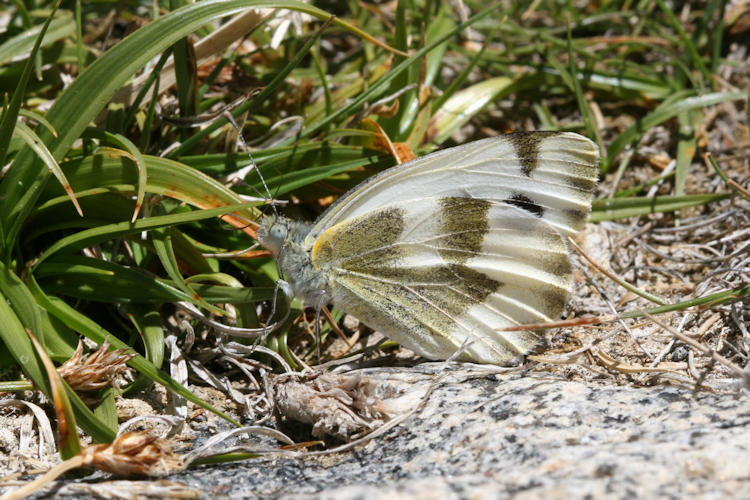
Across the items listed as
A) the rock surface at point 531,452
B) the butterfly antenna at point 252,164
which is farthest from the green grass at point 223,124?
the rock surface at point 531,452

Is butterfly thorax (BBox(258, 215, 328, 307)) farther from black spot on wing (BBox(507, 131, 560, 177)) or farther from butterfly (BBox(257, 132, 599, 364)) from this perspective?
black spot on wing (BBox(507, 131, 560, 177))

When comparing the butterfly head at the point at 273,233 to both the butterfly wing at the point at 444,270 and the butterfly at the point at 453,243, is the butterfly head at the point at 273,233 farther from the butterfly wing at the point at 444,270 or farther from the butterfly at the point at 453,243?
the butterfly wing at the point at 444,270

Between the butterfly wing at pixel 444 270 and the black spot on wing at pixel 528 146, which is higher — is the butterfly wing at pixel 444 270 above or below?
below

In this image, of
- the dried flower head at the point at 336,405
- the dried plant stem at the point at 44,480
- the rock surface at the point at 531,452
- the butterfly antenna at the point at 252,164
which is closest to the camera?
the rock surface at the point at 531,452

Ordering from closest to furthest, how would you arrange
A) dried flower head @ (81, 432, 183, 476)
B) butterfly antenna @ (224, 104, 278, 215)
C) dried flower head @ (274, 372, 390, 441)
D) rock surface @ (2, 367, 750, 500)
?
rock surface @ (2, 367, 750, 500)
dried flower head @ (81, 432, 183, 476)
dried flower head @ (274, 372, 390, 441)
butterfly antenna @ (224, 104, 278, 215)

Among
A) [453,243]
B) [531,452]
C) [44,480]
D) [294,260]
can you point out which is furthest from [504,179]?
[44,480]

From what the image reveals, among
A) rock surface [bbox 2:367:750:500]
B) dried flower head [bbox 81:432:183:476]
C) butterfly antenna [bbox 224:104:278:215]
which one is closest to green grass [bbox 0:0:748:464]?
butterfly antenna [bbox 224:104:278:215]

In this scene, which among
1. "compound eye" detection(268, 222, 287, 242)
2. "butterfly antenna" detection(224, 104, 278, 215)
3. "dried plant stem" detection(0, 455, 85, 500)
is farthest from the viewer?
"butterfly antenna" detection(224, 104, 278, 215)

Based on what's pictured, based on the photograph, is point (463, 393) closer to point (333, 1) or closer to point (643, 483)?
point (643, 483)
